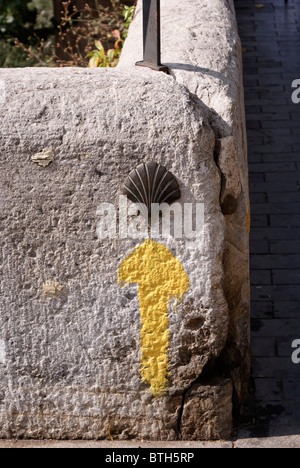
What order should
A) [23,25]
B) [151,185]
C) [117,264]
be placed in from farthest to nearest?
[23,25] → [117,264] → [151,185]

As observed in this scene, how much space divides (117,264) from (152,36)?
103 centimetres

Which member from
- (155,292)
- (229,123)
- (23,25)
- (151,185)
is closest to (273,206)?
(229,123)

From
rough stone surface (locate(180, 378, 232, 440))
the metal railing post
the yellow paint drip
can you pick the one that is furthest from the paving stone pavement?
the metal railing post

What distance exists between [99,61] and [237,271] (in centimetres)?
234

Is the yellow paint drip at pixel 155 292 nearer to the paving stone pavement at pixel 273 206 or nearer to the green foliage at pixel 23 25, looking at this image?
the paving stone pavement at pixel 273 206

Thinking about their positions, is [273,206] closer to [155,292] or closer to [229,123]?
[229,123]

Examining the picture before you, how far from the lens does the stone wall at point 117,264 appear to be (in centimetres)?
279

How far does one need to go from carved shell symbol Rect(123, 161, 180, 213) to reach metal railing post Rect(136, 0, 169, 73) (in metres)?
0.52

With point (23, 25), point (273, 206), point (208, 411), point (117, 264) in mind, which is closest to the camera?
point (117, 264)

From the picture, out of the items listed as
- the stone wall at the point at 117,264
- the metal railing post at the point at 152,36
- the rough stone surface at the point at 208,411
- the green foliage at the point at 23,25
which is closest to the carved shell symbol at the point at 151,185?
the stone wall at the point at 117,264

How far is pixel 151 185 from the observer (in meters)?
2.77

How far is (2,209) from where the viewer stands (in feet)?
9.41
